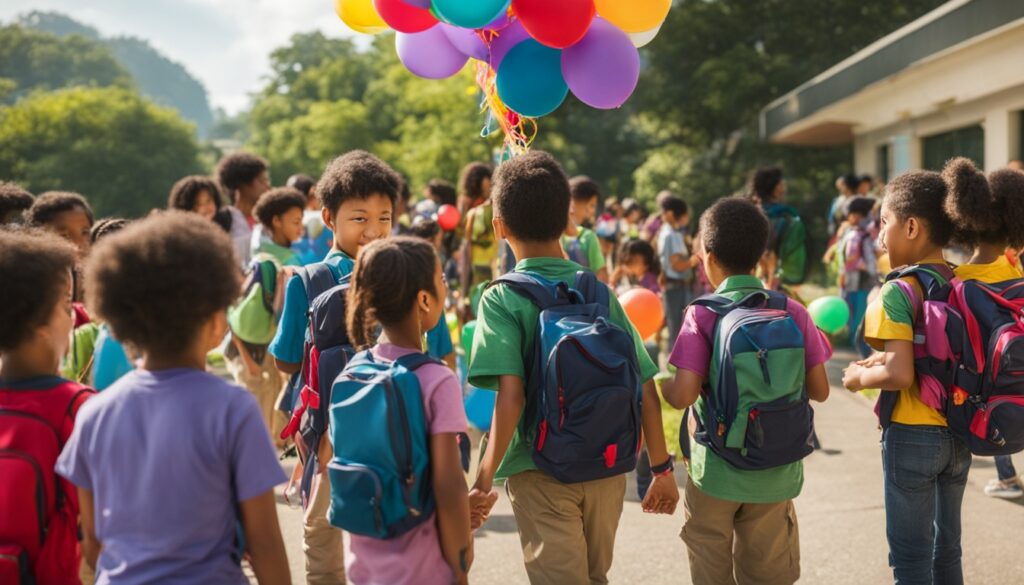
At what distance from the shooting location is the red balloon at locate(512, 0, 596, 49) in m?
3.80

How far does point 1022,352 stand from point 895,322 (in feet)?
1.40

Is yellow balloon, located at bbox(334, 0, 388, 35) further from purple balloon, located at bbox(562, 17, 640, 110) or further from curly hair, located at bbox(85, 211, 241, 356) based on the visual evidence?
curly hair, located at bbox(85, 211, 241, 356)

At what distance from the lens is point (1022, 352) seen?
316 centimetres

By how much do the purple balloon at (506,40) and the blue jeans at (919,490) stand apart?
2361 mm

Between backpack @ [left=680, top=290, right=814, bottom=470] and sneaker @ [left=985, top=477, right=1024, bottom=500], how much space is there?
2.93 m

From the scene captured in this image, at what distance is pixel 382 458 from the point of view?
238 centimetres

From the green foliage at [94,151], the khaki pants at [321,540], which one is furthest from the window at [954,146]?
the green foliage at [94,151]

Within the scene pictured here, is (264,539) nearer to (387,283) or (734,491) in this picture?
(387,283)

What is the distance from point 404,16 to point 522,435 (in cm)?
217

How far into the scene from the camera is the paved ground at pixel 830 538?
4305 millimetres

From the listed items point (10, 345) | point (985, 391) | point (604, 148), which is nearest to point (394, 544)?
point (10, 345)

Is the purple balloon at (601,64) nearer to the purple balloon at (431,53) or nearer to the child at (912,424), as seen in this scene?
the purple balloon at (431,53)

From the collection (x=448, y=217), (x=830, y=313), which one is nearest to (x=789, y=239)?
(x=830, y=313)

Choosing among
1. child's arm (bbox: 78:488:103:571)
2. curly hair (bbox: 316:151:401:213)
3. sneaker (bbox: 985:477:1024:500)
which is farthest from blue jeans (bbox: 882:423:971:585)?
child's arm (bbox: 78:488:103:571)
